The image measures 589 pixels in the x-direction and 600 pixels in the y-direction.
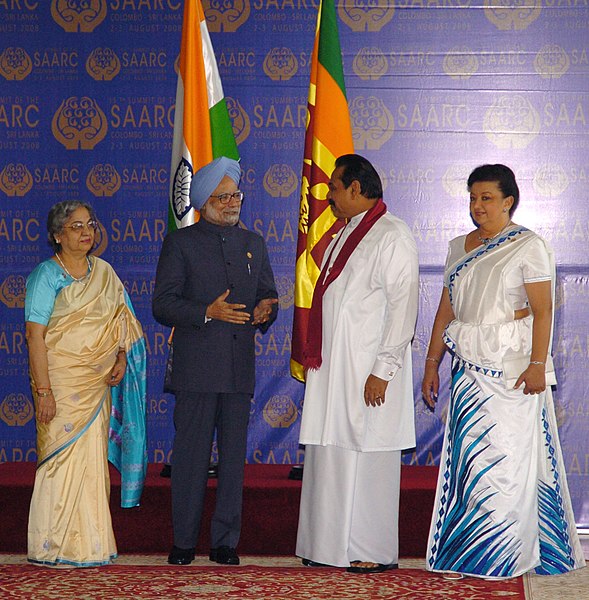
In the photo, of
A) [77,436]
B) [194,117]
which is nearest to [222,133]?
[194,117]

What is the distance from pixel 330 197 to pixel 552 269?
3.08 feet

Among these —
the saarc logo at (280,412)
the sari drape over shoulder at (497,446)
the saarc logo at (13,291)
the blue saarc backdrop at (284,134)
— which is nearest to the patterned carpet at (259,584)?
the sari drape over shoulder at (497,446)

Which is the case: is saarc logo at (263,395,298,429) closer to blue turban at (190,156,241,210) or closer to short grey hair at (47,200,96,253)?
blue turban at (190,156,241,210)

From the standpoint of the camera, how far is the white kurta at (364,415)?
12.0ft

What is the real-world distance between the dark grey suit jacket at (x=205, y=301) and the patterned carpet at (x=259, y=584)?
2.44 feet

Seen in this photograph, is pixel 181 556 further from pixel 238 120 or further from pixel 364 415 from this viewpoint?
pixel 238 120

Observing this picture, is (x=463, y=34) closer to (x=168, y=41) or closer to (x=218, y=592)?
(x=168, y=41)

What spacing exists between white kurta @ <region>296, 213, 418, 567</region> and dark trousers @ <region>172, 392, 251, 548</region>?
0.33 m

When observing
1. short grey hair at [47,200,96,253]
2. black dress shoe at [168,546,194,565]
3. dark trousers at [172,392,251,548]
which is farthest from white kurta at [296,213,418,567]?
short grey hair at [47,200,96,253]

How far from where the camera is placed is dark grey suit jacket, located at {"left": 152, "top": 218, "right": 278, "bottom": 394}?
3.80m

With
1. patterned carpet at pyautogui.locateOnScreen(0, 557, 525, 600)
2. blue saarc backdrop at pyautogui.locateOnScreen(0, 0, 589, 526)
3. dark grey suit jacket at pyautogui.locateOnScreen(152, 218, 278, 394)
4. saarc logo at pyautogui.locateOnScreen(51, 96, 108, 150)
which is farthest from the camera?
saarc logo at pyautogui.locateOnScreen(51, 96, 108, 150)

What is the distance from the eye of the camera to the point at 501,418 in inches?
143

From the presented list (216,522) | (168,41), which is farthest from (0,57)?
(216,522)

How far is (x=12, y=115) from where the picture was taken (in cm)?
512
